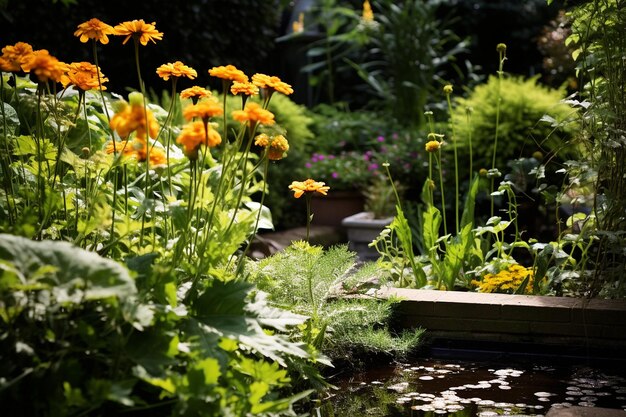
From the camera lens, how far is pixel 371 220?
612 cm

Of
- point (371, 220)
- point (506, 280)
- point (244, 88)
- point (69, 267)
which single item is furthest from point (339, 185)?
point (69, 267)

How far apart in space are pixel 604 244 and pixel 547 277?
35 centimetres

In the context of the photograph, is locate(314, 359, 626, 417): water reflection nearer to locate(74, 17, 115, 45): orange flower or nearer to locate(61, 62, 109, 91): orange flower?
locate(61, 62, 109, 91): orange flower

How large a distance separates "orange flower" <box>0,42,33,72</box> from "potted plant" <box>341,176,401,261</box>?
3.93 meters

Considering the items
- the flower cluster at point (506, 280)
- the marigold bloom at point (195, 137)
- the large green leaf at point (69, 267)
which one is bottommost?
the flower cluster at point (506, 280)

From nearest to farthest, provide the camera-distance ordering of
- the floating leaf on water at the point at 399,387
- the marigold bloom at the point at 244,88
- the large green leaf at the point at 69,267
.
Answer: the large green leaf at the point at 69,267 → the marigold bloom at the point at 244,88 → the floating leaf on water at the point at 399,387

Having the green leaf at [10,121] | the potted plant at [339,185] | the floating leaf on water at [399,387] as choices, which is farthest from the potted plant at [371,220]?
the green leaf at [10,121]

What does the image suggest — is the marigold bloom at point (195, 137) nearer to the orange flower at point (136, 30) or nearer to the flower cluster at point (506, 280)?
the orange flower at point (136, 30)

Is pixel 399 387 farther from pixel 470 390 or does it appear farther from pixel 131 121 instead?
pixel 131 121

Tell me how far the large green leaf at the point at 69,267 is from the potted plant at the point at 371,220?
4.28 metres

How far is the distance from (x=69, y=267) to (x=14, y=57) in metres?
0.76

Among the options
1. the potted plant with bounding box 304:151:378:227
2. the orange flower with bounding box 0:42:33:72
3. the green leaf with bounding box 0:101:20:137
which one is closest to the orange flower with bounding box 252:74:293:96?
the orange flower with bounding box 0:42:33:72

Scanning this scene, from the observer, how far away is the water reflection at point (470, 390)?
2.62 metres

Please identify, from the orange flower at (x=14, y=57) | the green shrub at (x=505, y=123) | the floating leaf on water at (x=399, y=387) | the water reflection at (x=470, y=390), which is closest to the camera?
the orange flower at (x=14, y=57)
